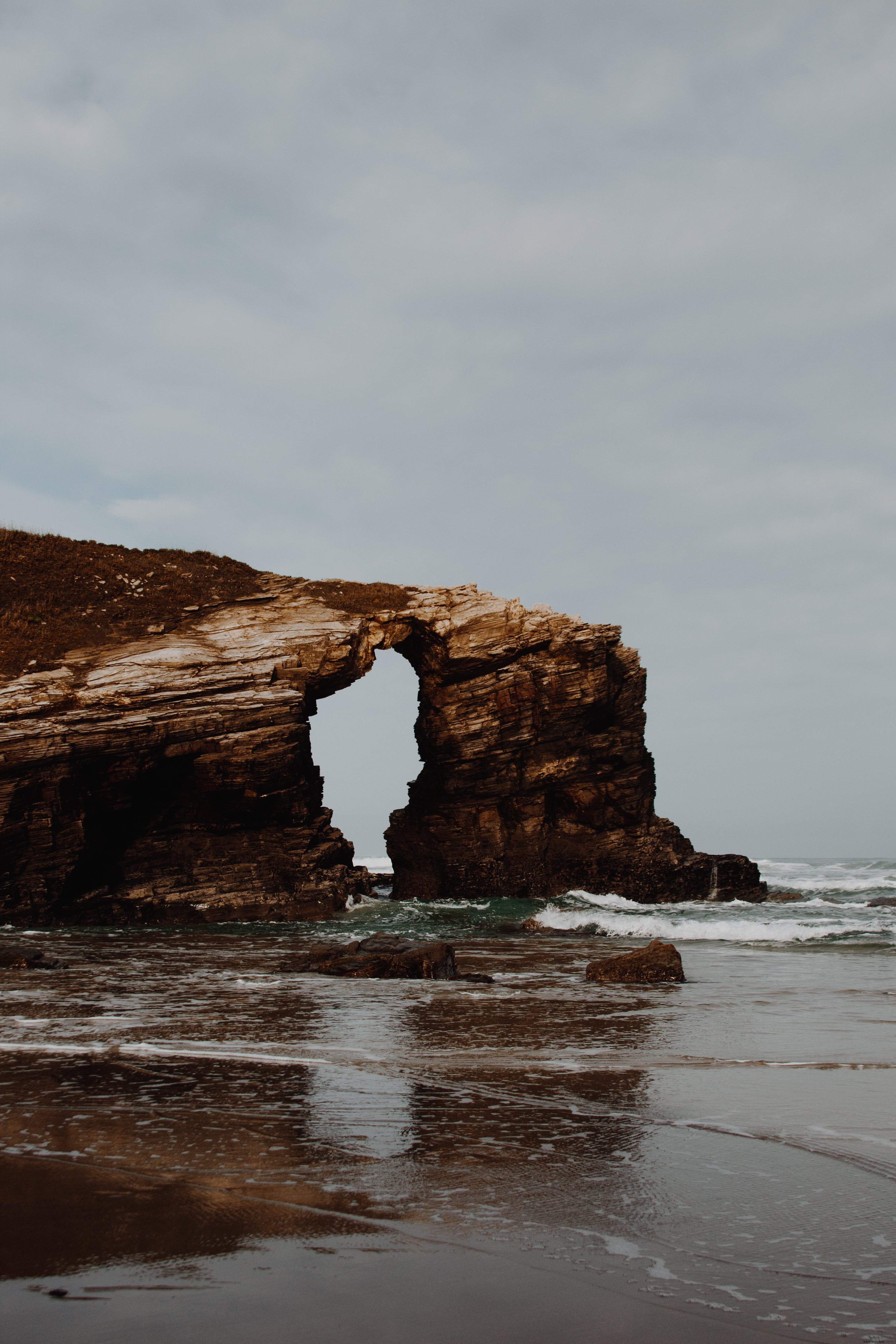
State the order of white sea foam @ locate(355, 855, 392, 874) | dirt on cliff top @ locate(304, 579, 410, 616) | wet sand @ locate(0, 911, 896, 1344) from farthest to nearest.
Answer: white sea foam @ locate(355, 855, 392, 874) < dirt on cliff top @ locate(304, 579, 410, 616) < wet sand @ locate(0, 911, 896, 1344)

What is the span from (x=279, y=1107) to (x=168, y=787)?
2223cm

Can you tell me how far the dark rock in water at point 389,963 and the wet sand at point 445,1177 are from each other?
3.97 metres

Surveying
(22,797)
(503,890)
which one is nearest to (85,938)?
(22,797)

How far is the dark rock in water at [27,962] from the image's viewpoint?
13.9m

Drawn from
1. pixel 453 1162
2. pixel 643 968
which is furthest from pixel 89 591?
pixel 453 1162

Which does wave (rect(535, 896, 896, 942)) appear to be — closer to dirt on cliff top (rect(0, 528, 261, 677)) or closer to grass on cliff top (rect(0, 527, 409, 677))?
grass on cliff top (rect(0, 527, 409, 677))

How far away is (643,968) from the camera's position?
13.0 m

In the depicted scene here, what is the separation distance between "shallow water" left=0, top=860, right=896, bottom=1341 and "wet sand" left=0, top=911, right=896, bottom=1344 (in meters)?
0.02

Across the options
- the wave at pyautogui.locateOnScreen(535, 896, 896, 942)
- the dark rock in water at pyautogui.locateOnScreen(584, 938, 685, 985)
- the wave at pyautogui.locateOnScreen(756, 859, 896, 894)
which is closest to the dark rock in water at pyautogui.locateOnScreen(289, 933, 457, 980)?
the dark rock in water at pyautogui.locateOnScreen(584, 938, 685, 985)

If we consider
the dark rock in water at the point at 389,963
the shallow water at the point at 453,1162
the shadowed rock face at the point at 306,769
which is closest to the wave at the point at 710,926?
the shadowed rock face at the point at 306,769

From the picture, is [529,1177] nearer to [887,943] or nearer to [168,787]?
[887,943]

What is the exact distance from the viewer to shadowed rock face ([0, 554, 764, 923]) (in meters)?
24.7

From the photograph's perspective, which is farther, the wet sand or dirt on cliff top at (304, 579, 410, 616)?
dirt on cliff top at (304, 579, 410, 616)

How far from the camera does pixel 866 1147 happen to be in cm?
483
